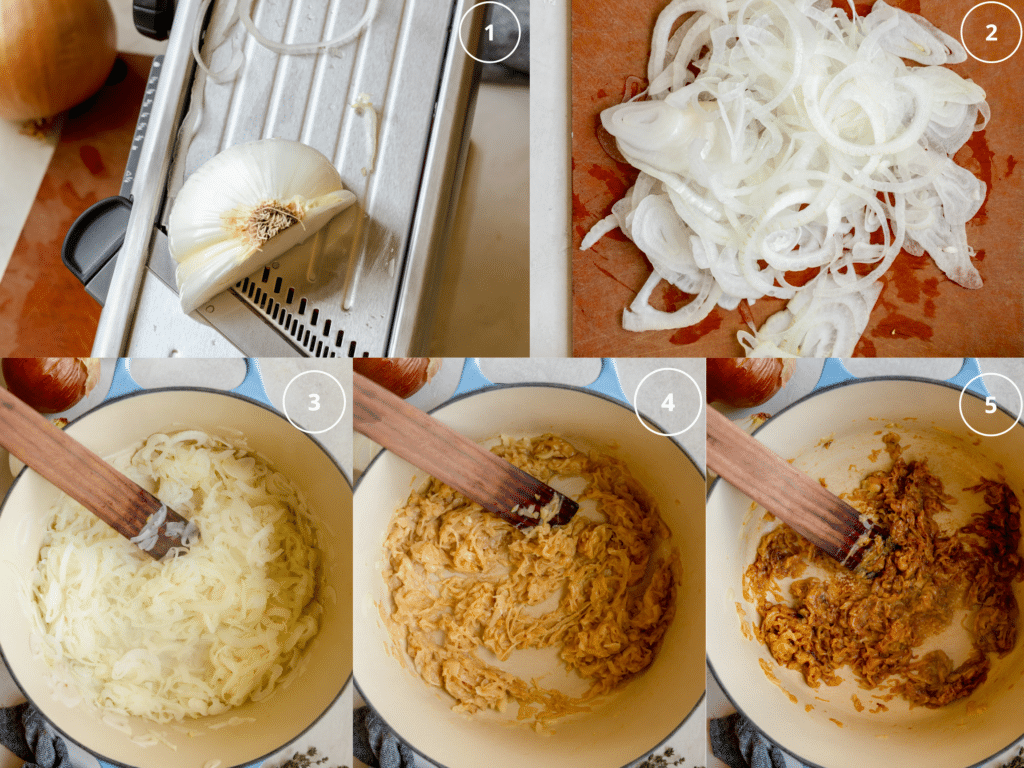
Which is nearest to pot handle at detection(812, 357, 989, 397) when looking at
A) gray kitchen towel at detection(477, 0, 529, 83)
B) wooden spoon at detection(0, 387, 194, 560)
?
gray kitchen towel at detection(477, 0, 529, 83)

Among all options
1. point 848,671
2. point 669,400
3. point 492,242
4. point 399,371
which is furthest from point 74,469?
point 848,671

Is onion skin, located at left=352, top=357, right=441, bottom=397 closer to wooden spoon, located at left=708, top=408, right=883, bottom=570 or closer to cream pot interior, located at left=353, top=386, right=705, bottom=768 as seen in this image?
cream pot interior, located at left=353, top=386, right=705, bottom=768

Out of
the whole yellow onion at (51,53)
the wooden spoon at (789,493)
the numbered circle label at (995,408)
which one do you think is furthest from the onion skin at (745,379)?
the whole yellow onion at (51,53)

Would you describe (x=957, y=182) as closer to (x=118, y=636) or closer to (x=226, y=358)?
(x=226, y=358)

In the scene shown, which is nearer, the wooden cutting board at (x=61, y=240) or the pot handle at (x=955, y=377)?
the pot handle at (x=955, y=377)

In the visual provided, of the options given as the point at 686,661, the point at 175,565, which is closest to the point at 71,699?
the point at 175,565

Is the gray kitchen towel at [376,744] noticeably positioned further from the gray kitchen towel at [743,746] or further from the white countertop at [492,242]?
the white countertop at [492,242]
